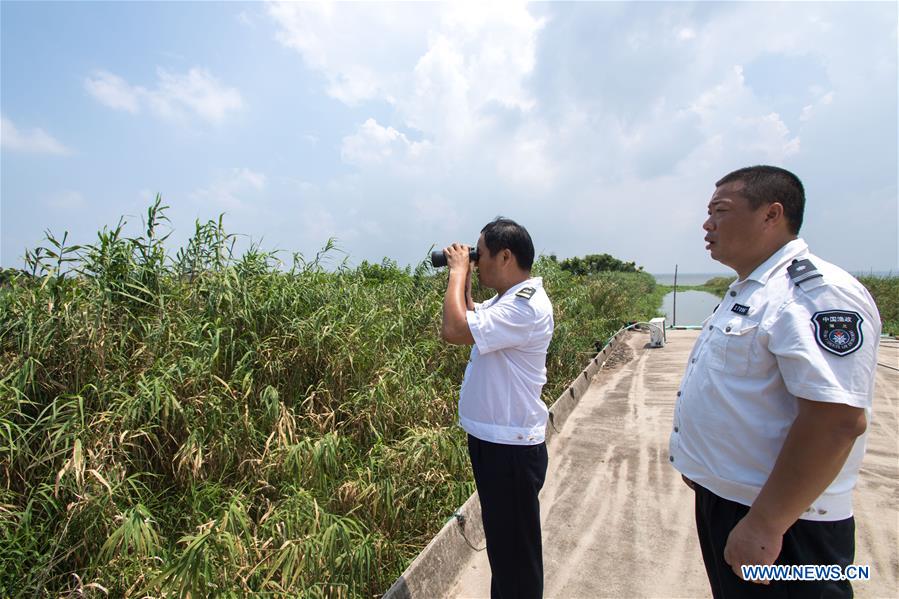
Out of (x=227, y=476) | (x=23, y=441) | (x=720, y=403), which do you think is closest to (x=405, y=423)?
(x=227, y=476)

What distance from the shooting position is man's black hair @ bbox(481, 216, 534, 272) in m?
1.91

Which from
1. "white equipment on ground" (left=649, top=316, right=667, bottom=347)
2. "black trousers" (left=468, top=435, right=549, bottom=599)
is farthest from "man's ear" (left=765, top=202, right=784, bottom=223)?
"white equipment on ground" (left=649, top=316, right=667, bottom=347)

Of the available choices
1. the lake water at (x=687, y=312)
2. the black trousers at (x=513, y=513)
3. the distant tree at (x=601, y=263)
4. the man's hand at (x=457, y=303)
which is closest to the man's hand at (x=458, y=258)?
the man's hand at (x=457, y=303)

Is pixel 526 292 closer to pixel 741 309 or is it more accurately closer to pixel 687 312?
pixel 741 309

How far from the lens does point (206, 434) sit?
2789 millimetres

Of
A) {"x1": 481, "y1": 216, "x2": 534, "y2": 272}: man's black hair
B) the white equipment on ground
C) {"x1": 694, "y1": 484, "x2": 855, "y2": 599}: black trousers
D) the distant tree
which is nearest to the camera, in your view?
{"x1": 694, "y1": 484, "x2": 855, "y2": 599}: black trousers

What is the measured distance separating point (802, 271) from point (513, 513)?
127 centimetres

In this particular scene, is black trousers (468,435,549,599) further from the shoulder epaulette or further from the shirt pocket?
the shoulder epaulette

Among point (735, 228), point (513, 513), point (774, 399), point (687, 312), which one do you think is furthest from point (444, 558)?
point (687, 312)

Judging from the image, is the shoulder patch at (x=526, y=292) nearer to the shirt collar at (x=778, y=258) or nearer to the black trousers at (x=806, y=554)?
the shirt collar at (x=778, y=258)

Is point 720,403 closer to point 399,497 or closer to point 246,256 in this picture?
point 399,497

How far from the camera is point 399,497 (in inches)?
115

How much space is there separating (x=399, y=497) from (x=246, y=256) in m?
Result: 2.23

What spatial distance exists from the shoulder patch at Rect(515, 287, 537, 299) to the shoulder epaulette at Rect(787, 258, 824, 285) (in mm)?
817
